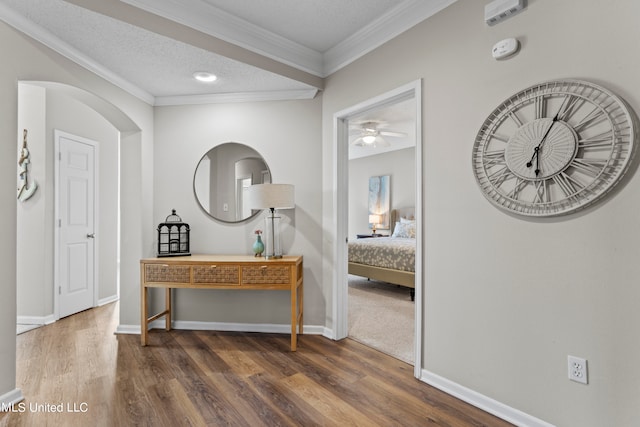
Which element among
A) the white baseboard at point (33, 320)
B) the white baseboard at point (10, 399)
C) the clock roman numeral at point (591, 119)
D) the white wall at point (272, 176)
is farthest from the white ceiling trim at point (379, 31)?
the white baseboard at point (33, 320)

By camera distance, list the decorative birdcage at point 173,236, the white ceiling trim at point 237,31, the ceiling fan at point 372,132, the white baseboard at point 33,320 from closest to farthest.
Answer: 1. the white ceiling trim at point 237,31
2. the decorative birdcage at point 173,236
3. the white baseboard at point 33,320
4. the ceiling fan at point 372,132

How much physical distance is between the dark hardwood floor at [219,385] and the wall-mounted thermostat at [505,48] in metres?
2.04

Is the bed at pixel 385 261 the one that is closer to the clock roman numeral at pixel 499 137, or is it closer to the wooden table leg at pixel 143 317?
the clock roman numeral at pixel 499 137

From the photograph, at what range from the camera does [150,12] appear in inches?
86.7

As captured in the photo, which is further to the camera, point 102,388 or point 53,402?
point 102,388

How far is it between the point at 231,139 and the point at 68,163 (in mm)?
2098

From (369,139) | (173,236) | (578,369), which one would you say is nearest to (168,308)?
(173,236)

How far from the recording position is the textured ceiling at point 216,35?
2.11m

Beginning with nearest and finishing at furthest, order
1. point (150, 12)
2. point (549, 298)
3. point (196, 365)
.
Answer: point (549, 298)
point (150, 12)
point (196, 365)

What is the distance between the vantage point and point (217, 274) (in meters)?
2.92

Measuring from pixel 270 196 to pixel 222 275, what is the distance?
804mm

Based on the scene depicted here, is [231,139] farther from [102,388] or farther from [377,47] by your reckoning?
[102,388]

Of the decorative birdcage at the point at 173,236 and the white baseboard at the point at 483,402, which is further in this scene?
the decorative birdcage at the point at 173,236

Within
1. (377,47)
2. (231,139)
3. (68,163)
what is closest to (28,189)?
(68,163)
